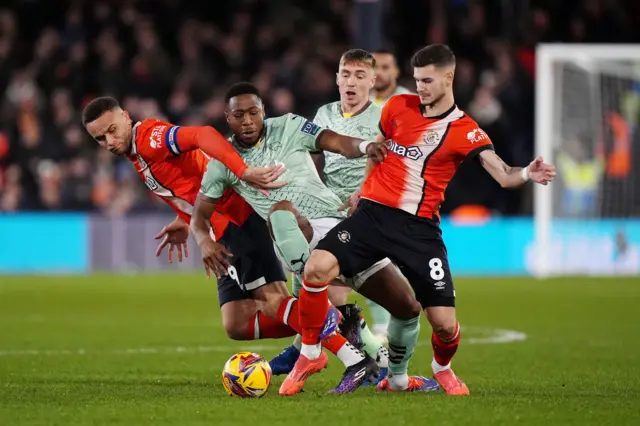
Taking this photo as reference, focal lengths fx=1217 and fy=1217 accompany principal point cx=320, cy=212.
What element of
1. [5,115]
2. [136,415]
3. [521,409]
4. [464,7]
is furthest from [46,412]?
[464,7]

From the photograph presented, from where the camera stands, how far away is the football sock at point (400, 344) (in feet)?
25.6

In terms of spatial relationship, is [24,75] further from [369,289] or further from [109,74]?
[369,289]

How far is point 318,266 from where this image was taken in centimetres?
735

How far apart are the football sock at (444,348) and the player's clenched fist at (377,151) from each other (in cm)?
115

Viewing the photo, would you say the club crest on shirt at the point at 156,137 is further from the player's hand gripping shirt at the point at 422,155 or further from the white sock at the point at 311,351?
the white sock at the point at 311,351

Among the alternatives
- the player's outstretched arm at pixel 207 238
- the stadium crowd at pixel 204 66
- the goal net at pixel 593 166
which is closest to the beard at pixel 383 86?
the player's outstretched arm at pixel 207 238

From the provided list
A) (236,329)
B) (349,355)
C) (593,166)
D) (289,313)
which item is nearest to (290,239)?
(289,313)

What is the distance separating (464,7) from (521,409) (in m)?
18.5

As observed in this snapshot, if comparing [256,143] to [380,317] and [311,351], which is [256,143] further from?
[380,317]

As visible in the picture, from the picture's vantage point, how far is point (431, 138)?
24.6ft

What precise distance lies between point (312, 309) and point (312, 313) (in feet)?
0.10

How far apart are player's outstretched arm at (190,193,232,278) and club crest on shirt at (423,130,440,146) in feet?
4.95

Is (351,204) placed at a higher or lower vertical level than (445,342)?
higher

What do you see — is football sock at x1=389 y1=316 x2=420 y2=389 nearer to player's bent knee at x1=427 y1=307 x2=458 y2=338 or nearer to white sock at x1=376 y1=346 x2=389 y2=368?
player's bent knee at x1=427 y1=307 x2=458 y2=338
